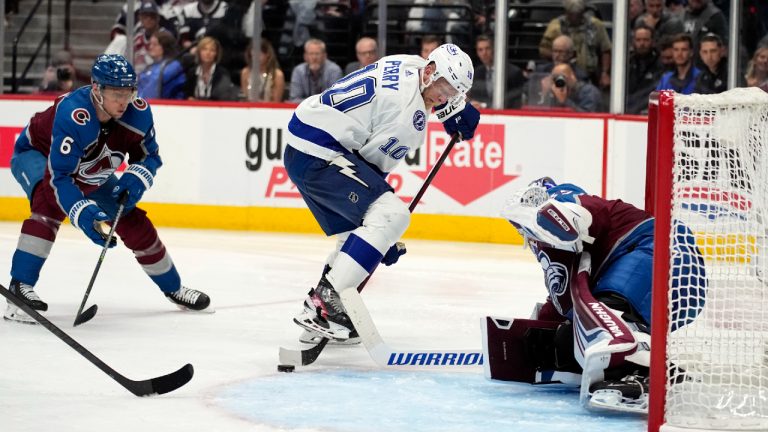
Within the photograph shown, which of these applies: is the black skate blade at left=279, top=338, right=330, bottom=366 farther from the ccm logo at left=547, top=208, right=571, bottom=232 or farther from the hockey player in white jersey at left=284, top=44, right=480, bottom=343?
the ccm logo at left=547, top=208, right=571, bottom=232

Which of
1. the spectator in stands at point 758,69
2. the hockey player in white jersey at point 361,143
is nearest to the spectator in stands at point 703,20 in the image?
the spectator in stands at point 758,69

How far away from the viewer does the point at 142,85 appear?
821 cm

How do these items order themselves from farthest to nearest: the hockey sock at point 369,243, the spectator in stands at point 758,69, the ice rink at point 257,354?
the spectator in stands at point 758,69, the hockey sock at point 369,243, the ice rink at point 257,354

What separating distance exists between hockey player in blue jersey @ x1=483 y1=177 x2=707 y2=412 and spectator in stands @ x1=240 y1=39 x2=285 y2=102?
4533 mm

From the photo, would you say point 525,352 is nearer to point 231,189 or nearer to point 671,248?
point 671,248

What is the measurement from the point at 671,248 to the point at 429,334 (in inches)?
66.8

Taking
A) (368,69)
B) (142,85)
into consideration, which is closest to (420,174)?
(142,85)

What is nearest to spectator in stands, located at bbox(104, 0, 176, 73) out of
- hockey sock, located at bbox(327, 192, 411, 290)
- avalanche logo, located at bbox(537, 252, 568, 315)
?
hockey sock, located at bbox(327, 192, 411, 290)

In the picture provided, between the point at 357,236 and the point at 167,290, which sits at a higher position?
the point at 357,236

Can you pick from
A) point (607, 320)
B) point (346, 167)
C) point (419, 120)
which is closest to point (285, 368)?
point (346, 167)

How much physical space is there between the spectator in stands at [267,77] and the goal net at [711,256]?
485 centimetres

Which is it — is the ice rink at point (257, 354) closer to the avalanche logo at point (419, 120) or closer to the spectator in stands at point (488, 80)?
the avalanche logo at point (419, 120)

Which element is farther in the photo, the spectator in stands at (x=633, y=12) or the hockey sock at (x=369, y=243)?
the spectator in stands at (x=633, y=12)

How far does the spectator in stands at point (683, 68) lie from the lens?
7336 mm
